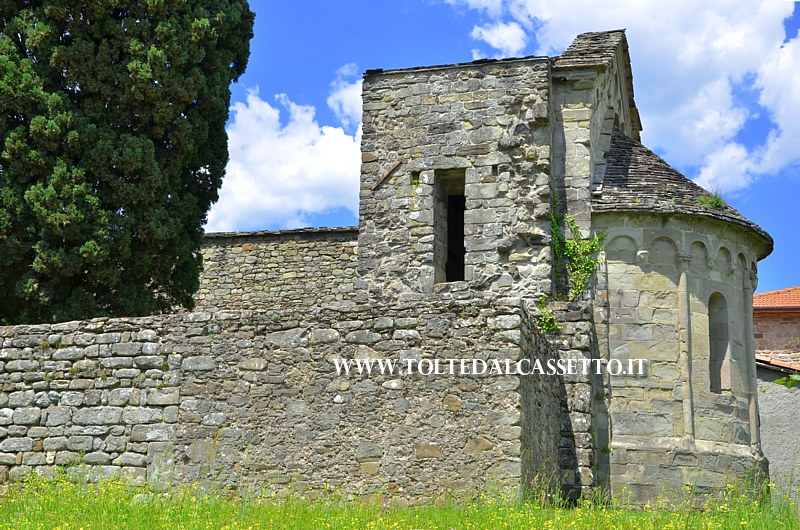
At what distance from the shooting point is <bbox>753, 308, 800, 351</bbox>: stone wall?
23.9 m

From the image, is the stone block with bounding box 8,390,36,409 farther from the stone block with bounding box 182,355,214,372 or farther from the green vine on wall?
the green vine on wall

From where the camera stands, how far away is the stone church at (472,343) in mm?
8828

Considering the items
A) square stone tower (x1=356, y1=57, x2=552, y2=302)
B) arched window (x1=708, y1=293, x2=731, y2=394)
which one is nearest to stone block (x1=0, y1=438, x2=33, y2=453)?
square stone tower (x1=356, y1=57, x2=552, y2=302)

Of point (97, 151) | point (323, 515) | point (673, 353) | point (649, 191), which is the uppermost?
point (97, 151)

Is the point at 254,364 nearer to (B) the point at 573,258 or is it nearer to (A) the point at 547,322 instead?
(A) the point at 547,322

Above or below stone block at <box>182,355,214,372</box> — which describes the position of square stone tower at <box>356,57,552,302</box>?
above

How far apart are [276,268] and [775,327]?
43.8 ft

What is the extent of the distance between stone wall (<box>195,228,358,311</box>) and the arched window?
745 cm

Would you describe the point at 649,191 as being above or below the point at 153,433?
above

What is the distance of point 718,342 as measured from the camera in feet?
42.0

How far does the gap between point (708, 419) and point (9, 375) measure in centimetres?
Result: 850

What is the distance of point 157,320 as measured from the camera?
9.91 m

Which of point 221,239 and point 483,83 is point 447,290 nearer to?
point 483,83

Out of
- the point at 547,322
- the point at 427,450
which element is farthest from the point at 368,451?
the point at 547,322
